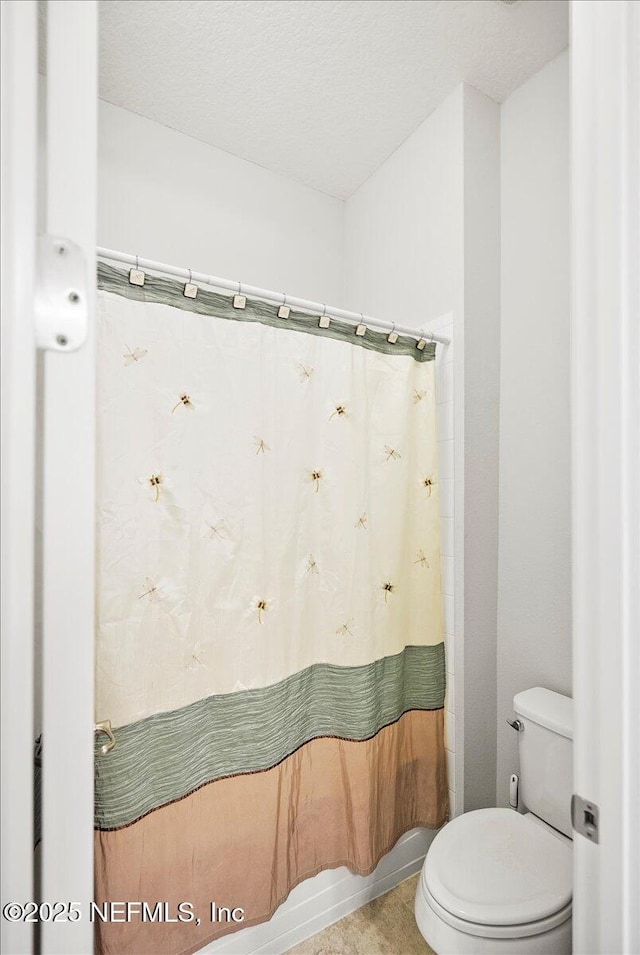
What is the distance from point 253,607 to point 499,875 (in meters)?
0.85

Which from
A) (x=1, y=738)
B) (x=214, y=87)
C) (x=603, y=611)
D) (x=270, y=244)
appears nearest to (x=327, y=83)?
(x=214, y=87)

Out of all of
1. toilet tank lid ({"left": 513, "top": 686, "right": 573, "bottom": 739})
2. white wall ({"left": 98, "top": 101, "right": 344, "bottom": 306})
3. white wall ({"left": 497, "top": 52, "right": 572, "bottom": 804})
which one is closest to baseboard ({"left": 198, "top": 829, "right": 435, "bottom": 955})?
white wall ({"left": 497, "top": 52, "right": 572, "bottom": 804})

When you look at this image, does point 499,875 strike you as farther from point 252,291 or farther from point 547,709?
point 252,291

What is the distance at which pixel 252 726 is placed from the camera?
125 cm

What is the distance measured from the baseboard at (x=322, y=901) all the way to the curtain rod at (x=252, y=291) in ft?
5.42

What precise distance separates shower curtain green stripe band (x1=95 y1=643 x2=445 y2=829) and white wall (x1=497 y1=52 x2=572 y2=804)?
A: 30 centimetres

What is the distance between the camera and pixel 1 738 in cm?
30

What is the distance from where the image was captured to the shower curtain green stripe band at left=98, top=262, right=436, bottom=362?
112 cm

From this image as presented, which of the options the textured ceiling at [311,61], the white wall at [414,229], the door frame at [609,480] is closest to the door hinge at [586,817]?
the door frame at [609,480]

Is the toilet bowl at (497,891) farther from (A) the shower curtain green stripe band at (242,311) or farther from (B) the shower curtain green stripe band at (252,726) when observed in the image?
(A) the shower curtain green stripe band at (242,311)

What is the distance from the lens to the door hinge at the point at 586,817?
578mm

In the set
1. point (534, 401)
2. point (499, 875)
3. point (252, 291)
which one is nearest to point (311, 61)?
point (252, 291)

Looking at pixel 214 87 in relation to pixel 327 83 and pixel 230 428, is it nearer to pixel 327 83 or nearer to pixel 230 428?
pixel 327 83

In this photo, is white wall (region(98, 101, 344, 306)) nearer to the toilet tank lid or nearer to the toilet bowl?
the toilet tank lid
